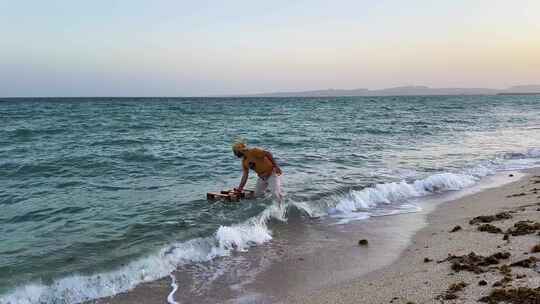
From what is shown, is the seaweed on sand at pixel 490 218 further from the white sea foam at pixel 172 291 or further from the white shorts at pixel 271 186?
the white sea foam at pixel 172 291

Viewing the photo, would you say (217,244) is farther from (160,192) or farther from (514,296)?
(514,296)

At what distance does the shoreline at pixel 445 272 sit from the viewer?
18.6 feet

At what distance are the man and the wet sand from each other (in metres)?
1.18

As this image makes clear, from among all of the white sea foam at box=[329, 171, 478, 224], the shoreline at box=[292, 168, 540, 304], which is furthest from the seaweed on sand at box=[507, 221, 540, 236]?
the white sea foam at box=[329, 171, 478, 224]

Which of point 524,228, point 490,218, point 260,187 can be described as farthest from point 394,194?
point 524,228

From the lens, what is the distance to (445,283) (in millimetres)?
6066

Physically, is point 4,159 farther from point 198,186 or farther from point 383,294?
point 383,294

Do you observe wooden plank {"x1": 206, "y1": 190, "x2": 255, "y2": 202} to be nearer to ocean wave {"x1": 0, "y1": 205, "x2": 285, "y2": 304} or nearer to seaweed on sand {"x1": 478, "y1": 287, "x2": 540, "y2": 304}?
ocean wave {"x1": 0, "y1": 205, "x2": 285, "y2": 304}

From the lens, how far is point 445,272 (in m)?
6.56

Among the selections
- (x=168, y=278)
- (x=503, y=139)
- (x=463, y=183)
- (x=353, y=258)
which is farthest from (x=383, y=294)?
(x=503, y=139)

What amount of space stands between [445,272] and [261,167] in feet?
18.4

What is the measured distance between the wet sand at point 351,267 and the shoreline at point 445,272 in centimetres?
1

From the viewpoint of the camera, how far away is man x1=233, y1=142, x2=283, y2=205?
36.4 feet

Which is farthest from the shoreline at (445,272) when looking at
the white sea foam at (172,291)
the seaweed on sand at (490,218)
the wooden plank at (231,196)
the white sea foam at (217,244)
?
the wooden plank at (231,196)
